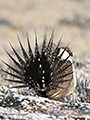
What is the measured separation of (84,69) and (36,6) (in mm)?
21222

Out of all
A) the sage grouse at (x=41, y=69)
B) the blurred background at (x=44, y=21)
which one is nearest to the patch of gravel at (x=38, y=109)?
the sage grouse at (x=41, y=69)

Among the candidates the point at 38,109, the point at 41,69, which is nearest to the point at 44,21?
the point at 41,69

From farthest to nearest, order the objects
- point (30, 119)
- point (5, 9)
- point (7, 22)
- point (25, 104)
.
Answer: point (5, 9), point (7, 22), point (25, 104), point (30, 119)

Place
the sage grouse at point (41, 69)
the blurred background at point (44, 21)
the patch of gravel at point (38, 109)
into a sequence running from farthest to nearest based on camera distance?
the blurred background at point (44, 21) < the sage grouse at point (41, 69) < the patch of gravel at point (38, 109)

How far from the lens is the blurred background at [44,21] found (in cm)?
1742

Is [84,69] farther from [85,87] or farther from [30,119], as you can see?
[30,119]

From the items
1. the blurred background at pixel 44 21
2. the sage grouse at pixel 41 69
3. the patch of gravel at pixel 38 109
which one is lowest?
the patch of gravel at pixel 38 109

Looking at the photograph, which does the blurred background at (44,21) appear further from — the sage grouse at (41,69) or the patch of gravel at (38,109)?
the patch of gravel at (38,109)

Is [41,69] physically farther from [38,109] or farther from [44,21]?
[44,21]

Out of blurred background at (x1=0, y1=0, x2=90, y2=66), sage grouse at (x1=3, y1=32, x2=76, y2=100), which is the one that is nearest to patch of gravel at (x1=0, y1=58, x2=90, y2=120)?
sage grouse at (x1=3, y1=32, x2=76, y2=100)

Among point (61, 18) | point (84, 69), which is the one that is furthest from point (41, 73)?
point (61, 18)

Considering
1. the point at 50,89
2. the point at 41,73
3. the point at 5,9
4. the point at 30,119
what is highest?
the point at 5,9

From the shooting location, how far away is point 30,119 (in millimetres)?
2637

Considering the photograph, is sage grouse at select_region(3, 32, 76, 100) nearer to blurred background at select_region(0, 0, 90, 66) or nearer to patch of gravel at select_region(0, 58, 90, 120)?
patch of gravel at select_region(0, 58, 90, 120)
